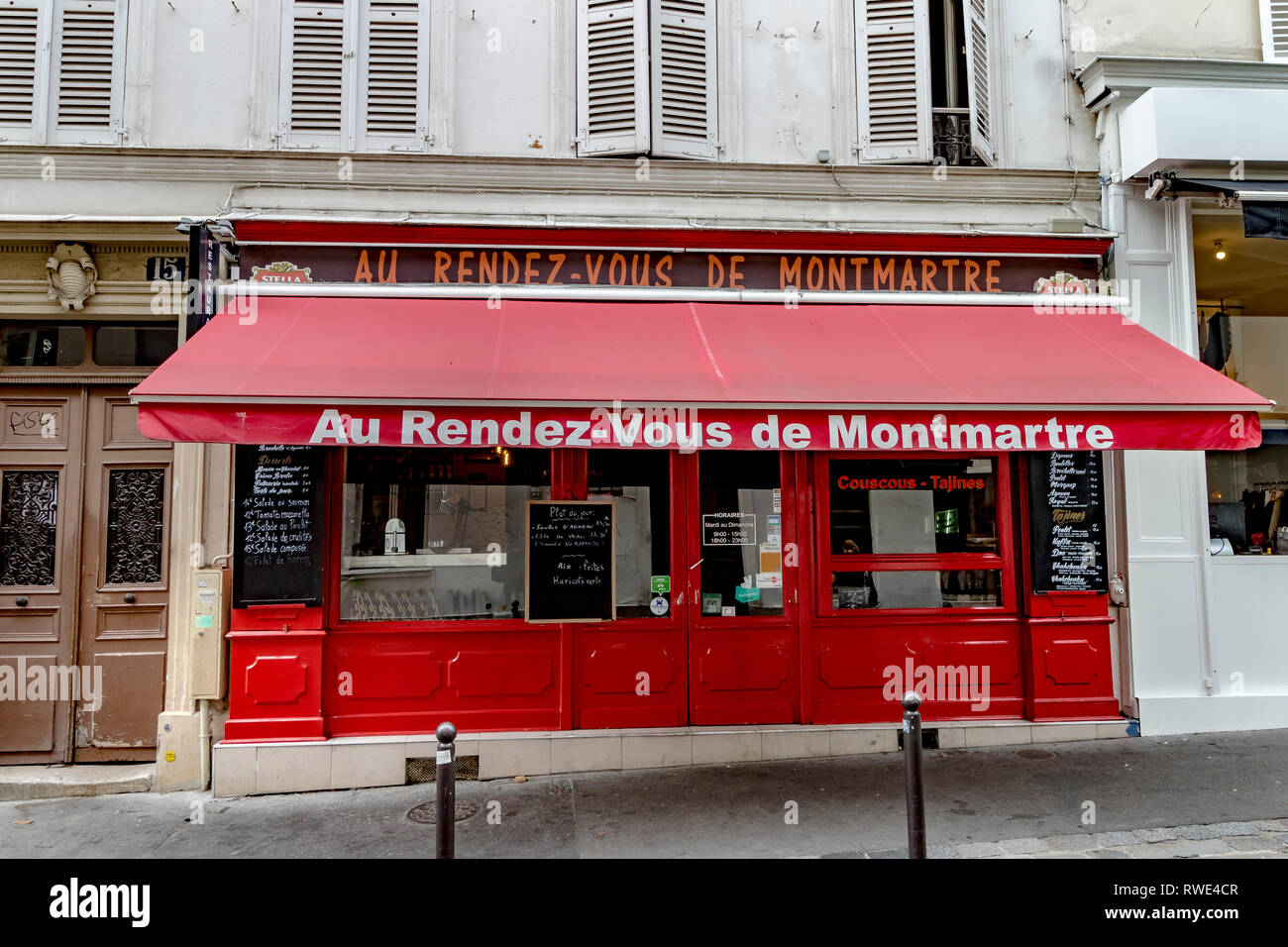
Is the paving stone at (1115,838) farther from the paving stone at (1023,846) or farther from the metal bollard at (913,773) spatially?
the metal bollard at (913,773)

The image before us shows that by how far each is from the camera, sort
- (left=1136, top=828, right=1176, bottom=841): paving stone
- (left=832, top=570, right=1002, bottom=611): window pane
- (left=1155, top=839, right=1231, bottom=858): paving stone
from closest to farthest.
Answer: (left=1155, top=839, right=1231, bottom=858): paving stone → (left=1136, top=828, right=1176, bottom=841): paving stone → (left=832, top=570, right=1002, bottom=611): window pane

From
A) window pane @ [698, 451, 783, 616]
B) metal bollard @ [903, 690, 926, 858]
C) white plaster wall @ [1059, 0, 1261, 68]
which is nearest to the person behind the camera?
metal bollard @ [903, 690, 926, 858]

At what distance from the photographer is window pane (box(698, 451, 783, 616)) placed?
6539 mm

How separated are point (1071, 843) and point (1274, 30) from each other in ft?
23.1

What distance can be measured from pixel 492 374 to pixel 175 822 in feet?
12.1

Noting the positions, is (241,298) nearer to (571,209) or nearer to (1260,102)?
(571,209)

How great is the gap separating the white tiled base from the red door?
213 mm

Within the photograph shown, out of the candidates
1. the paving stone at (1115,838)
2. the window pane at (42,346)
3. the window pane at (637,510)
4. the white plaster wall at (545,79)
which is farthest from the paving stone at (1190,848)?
the window pane at (42,346)

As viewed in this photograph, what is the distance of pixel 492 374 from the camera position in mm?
5031

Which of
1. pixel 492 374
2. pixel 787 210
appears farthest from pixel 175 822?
pixel 787 210

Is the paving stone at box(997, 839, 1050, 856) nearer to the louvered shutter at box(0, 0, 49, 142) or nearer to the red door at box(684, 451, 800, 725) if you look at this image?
the red door at box(684, 451, 800, 725)

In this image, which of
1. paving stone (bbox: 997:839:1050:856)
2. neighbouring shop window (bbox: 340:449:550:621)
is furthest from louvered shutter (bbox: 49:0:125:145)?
paving stone (bbox: 997:839:1050:856)

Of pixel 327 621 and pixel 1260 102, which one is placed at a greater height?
pixel 1260 102

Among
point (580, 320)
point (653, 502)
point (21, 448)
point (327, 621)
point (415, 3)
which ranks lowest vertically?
point (327, 621)
